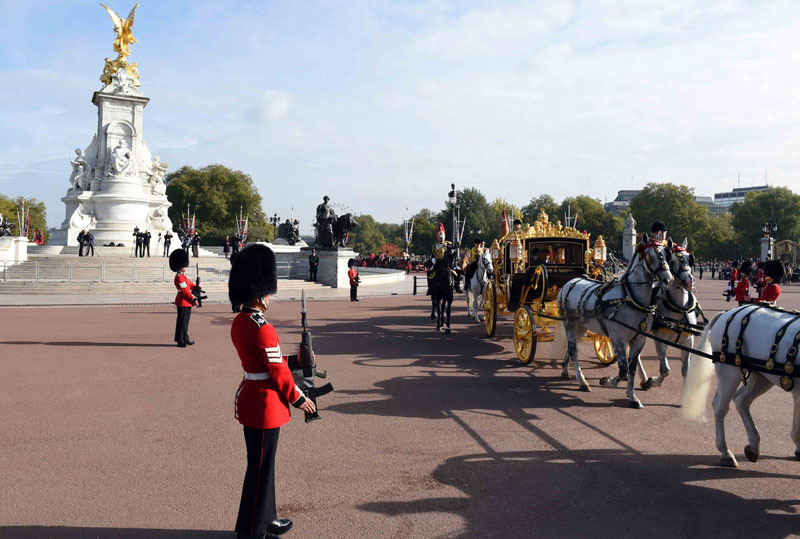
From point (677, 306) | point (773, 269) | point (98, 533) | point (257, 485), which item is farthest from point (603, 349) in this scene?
point (98, 533)

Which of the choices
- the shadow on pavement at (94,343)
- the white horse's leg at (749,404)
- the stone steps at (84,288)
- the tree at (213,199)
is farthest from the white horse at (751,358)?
the tree at (213,199)

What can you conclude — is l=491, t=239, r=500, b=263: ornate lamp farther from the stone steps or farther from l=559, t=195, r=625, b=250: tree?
l=559, t=195, r=625, b=250: tree

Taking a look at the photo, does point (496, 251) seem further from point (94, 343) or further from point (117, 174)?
point (117, 174)

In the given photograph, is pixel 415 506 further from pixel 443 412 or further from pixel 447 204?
pixel 447 204

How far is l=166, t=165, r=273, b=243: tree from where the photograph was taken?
7156 centimetres

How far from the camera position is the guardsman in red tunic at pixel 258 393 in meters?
3.58

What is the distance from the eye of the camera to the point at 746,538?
12.5 ft

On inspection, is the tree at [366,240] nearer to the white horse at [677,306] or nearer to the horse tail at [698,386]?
the white horse at [677,306]

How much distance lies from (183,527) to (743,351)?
4.52 metres

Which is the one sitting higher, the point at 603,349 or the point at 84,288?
the point at 84,288

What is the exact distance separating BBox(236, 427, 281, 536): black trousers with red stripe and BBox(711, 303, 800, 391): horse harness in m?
3.78

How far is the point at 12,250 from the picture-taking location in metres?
30.2

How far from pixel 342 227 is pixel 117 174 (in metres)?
19.2

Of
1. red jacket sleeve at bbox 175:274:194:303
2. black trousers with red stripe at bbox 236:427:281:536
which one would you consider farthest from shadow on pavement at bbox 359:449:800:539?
red jacket sleeve at bbox 175:274:194:303
